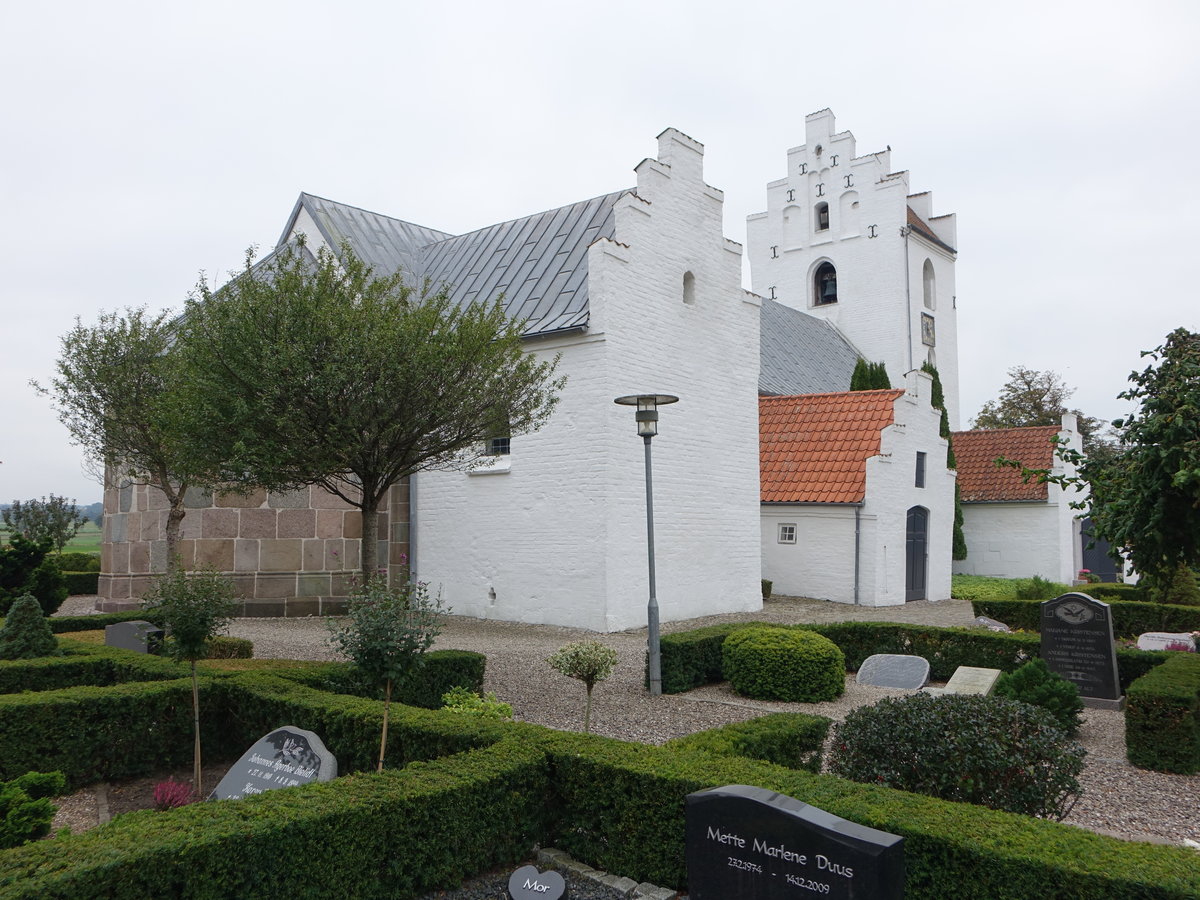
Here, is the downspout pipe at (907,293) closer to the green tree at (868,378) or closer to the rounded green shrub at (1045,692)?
the green tree at (868,378)

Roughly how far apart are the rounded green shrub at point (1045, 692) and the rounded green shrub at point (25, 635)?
1037 centimetres

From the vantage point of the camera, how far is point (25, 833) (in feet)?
18.2

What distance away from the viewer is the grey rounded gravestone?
11812 millimetres

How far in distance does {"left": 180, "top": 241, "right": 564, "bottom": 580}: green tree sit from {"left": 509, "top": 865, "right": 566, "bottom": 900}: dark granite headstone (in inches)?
256

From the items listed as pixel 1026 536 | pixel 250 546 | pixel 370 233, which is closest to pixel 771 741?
pixel 250 546

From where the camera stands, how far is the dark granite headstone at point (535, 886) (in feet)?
15.3

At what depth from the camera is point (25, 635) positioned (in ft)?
32.1

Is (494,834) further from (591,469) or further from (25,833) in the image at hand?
(591,469)

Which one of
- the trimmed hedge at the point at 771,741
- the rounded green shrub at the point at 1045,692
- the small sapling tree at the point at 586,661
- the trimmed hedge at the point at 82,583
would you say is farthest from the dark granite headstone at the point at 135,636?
the trimmed hedge at the point at 82,583

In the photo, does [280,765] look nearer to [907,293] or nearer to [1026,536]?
[1026,536]

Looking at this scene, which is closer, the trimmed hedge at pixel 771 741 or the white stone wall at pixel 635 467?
the trimmed hedge at pixel 771 741

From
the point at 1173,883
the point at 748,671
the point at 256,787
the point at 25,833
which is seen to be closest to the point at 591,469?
the point at 748,671

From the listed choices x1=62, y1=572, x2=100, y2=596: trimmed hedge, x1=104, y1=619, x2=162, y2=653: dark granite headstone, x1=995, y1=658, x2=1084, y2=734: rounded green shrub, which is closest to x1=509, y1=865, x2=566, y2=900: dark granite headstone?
x1=995, y1=658, x2=1084, y2=734: rounded green shrub

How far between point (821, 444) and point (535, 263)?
814cm
